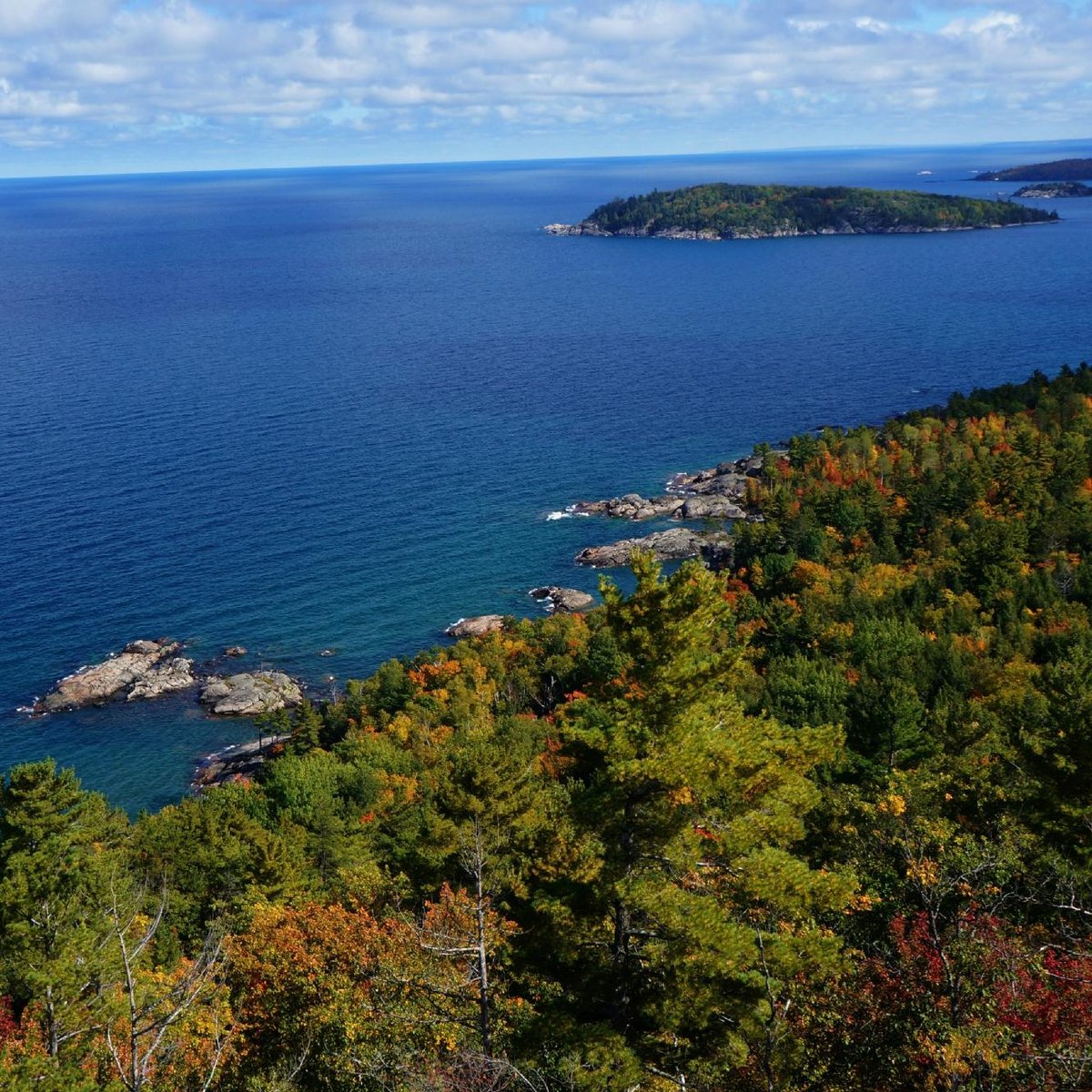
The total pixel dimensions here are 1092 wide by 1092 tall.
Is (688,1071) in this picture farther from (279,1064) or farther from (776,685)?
(776,685)

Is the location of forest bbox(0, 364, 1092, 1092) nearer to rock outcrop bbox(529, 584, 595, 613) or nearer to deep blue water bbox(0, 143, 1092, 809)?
deep blue water bbox(0, 143, 1092, 809)

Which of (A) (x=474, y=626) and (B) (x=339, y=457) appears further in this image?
(B) (x=339, y=457)

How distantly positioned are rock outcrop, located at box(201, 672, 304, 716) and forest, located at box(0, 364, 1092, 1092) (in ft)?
56.1

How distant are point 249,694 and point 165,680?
774cm

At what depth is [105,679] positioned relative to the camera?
253 ft

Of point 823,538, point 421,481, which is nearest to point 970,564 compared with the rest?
point 823,538

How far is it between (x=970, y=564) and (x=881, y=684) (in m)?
30.1

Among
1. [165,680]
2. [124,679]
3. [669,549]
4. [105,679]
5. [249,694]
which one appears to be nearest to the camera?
[249,694]

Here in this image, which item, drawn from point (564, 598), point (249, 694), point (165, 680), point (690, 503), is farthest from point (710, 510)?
point (165, 680)

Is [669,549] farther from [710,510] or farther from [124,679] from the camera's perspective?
[124,679]

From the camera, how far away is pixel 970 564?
80750 mm

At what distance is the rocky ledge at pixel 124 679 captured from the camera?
2963 inches

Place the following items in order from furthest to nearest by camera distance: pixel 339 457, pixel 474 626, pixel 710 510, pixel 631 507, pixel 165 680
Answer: pixel 339 457 < pixel 631 507 < pixel 710 510 < pixel 474 626 < pixel 165 680

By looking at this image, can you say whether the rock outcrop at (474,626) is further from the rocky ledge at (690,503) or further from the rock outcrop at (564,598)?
the rocky ledge at (690,503)
